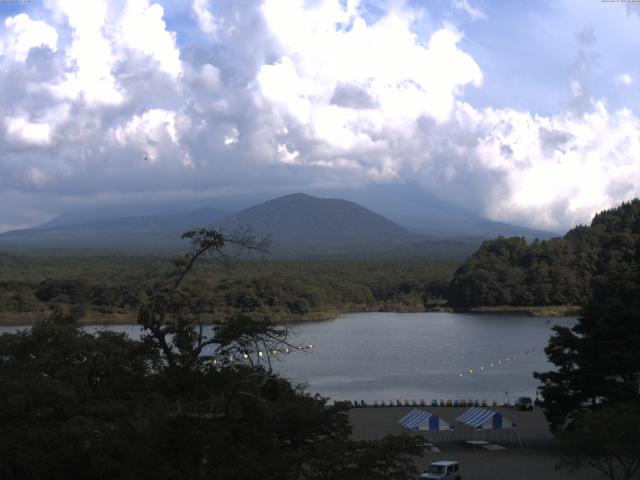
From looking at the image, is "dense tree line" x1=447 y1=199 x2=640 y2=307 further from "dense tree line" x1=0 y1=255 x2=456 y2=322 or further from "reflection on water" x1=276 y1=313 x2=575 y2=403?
"reflection on water" x1=276 y1=313 x2=575 y2=403

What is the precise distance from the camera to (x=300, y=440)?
9.53 m

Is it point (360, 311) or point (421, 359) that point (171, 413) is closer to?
point (421, 359)

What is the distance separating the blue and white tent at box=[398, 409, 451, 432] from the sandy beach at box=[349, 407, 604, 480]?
298 millimetres

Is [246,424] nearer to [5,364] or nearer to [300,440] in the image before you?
[300,440]

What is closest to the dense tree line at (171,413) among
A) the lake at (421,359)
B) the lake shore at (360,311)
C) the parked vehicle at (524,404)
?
the lake at (421,359)

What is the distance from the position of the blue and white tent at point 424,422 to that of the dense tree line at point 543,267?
43.7 metres

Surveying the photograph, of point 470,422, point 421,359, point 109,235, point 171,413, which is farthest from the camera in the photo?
point 109,235

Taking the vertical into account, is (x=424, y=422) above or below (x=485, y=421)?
below

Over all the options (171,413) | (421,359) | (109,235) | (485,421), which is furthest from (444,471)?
(109,235)

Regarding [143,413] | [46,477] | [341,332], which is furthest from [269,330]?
[341,332]

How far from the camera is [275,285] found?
54781mm

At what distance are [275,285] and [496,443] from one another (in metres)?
39.7

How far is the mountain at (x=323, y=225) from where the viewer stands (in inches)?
6038

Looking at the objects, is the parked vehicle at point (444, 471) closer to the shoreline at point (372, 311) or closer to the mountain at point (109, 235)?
the shoreline at point (372, 311)
